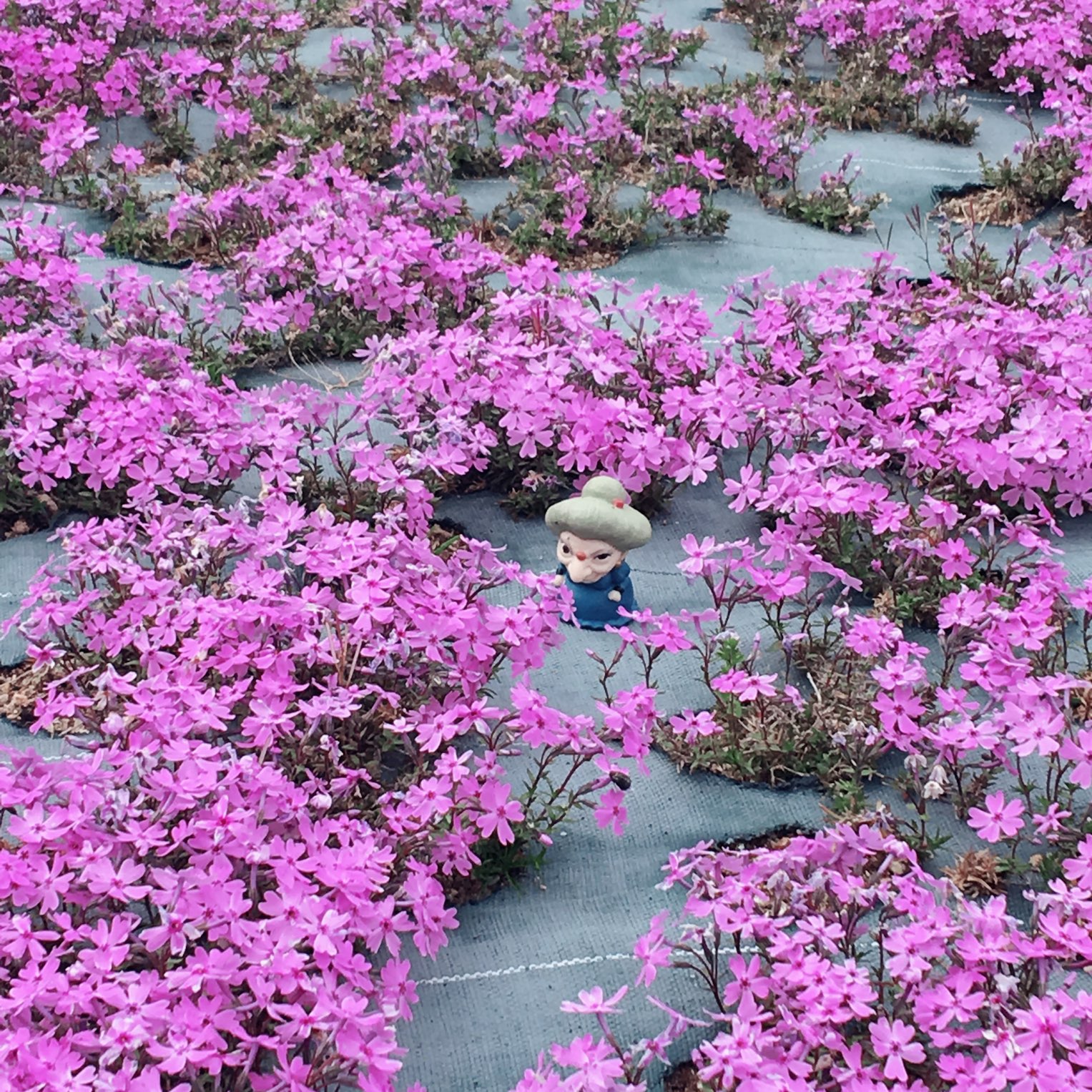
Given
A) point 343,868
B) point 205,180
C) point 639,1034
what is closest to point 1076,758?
point 639,1034

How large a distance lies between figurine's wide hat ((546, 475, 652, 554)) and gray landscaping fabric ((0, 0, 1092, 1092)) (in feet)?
0.61

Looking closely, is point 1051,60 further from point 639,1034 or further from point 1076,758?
point 639,1034

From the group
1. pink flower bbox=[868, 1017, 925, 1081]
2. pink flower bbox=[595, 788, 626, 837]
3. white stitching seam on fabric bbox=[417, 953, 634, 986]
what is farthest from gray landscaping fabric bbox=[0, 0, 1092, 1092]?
pink flower bbox=[868, 1017, 925, 1081]

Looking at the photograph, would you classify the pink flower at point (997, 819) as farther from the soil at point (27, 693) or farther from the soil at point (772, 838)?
the soil at point (27, 693)

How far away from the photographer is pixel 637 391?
14.1 ft

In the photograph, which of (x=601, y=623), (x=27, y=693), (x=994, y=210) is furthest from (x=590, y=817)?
(x=994, y=210)

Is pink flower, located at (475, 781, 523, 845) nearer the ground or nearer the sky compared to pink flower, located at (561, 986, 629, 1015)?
nearer the sky

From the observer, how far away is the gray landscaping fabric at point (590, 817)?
9.18 ft

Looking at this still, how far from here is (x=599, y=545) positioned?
3.48m

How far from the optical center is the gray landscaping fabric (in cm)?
280

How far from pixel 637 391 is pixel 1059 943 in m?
2.31

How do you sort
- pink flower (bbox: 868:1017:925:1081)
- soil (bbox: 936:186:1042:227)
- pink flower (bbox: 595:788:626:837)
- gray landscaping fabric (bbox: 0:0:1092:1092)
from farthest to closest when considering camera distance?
soil (bbox: 936:186:1042:227) < pink flower (bbox: 595:788:626:837) < gray landscaping fabric (bbox: 0:0:1092:1092) < pink flower (bbox: 868:1017:925:1081)

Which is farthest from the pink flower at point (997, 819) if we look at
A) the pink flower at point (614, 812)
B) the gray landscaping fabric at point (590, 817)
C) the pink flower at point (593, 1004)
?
the pink flower at point (593, 1004)

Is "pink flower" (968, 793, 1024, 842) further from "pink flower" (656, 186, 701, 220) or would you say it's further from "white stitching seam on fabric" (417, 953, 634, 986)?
"pink flower" (656, 186, 701, 220)
